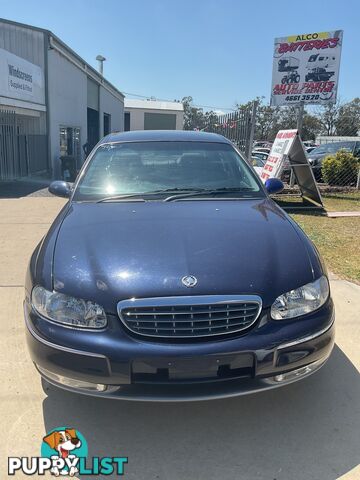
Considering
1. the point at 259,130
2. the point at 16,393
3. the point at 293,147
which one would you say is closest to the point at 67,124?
the point at 293,147

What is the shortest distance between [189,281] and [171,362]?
1.42 feet

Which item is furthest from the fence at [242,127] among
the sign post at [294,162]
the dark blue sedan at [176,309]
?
the dark blue sedan at [176,309]

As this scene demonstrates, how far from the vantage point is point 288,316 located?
239 cm

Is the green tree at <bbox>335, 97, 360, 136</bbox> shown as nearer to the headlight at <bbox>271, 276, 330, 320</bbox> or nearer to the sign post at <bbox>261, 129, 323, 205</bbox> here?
the sign post at <bbox>261, 129, 323, 205</bbox>

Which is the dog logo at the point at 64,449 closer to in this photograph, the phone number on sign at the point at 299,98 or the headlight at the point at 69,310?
the headlight at the point at 69,310

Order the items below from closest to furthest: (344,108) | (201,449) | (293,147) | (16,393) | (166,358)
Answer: (166,358)
(201,449)
(16,393)
(293,147)
(344,108)

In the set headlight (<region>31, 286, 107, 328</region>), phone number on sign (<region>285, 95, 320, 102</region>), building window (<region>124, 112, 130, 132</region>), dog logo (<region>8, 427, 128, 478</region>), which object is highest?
building window (<region>124, 112, 130, 132</region>)

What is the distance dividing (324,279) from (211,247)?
28.5 inches

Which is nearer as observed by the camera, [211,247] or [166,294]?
[166,294]

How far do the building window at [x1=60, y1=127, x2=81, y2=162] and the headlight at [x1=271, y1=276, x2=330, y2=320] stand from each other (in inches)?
731

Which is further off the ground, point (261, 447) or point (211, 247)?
point (211, 247)

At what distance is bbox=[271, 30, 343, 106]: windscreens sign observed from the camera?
11.9 meters

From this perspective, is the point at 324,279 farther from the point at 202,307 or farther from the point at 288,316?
the point at 202,307

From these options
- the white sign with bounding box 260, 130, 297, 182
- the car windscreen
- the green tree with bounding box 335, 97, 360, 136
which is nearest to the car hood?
the car windscreen
